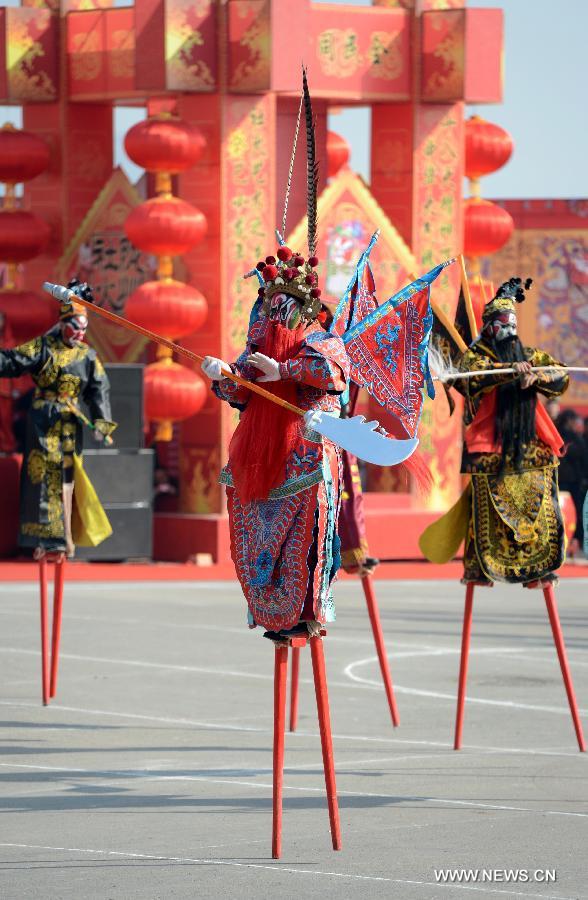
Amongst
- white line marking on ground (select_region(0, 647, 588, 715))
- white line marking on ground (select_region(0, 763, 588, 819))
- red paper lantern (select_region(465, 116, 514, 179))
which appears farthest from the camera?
red paper lantern (select_region(465, 116, 514, 179))

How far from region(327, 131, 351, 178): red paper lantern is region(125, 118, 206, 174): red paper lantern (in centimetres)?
318

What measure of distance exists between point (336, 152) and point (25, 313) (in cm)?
389

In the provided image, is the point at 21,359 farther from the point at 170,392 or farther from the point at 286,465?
the point at 170,392

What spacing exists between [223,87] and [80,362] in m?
7.54

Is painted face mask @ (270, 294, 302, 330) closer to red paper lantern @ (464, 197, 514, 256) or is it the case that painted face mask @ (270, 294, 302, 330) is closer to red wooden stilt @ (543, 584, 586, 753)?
red wooden stilt @ (543, 584, 586, 753)

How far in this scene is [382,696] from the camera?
30.6 ft

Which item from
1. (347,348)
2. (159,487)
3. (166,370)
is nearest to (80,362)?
(347,348)

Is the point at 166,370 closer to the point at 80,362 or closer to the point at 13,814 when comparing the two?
the point at 80,362

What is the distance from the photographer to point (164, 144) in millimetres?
15719

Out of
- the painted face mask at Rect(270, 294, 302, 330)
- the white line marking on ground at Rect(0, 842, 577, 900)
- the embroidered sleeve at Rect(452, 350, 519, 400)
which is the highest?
the painted face mask at Rect(270, 294, 302, 330)

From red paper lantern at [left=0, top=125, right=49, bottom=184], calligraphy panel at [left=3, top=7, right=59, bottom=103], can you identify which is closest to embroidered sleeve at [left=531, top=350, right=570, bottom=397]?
red paper lantern at [left=0, top=125, right=49, bottom=184]

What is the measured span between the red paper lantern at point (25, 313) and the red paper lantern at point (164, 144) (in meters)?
1.75

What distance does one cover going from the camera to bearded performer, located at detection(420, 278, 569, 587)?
8.00 m

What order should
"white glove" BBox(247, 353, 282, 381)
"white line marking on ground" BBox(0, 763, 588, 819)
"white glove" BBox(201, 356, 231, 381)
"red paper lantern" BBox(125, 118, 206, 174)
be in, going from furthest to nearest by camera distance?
"red paper lantern" BBox(125, 118, 206, 174) → "white line marking on ground" BBox(0, 763, 588, 819) → "white glove" BBox(247, 353, 282, 381) → "white glove" BBox(201, 356, 231, 381)
